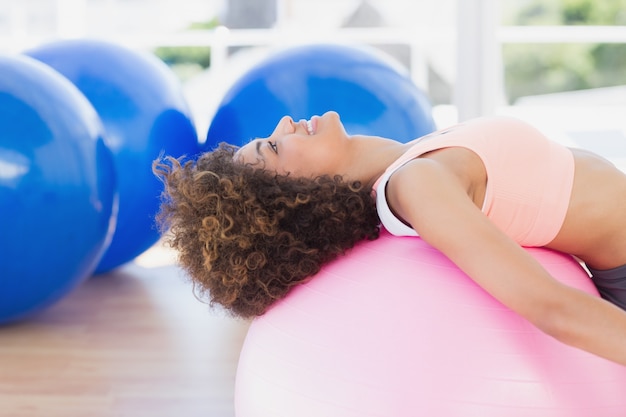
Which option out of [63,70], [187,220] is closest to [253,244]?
[187,220]

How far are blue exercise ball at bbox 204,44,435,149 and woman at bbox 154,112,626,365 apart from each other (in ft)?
3.25

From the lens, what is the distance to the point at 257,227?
4.92 feet

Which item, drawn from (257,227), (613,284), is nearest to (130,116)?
(257,227)

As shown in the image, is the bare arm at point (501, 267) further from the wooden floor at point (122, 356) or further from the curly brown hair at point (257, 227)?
the wooden floor at point (122, 356)

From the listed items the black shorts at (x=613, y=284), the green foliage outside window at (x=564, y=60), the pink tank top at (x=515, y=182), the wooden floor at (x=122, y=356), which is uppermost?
the pink tank top at (x=515, y=182)

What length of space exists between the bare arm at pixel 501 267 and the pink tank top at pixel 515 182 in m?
0.11

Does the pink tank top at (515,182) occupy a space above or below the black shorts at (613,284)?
above

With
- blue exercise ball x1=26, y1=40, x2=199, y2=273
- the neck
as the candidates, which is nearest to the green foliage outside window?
blue exercise ball x1=26, y1=40, x2=199, y2=273

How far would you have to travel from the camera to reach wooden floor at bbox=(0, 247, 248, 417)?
6.48 ft

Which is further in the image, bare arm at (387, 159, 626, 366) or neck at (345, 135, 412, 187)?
neck at (345, 135, 412, 187)

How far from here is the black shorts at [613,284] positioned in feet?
5.21

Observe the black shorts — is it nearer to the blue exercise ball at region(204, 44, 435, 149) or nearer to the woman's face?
the woman's face

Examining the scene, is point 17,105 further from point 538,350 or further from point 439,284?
point 538,350

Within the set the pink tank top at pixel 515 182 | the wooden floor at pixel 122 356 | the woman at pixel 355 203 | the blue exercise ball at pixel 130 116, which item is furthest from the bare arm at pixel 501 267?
the blue exercise ball at pixel 130 116
